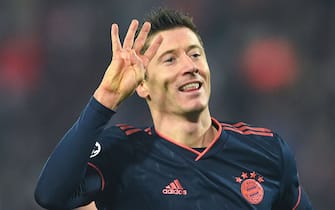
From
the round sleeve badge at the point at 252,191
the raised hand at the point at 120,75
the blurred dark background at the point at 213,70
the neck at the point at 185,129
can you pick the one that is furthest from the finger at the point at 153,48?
the blurred dark background at the point at 213,70

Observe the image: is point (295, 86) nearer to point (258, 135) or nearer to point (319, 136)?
point (319, 136)

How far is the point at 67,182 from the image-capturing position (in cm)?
240

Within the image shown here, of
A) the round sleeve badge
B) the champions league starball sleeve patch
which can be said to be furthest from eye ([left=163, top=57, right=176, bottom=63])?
the round sleeve badge

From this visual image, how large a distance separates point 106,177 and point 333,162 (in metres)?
3.80

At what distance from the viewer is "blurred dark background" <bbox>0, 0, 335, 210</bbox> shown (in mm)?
6117

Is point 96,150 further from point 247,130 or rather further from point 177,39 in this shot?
point 247,130

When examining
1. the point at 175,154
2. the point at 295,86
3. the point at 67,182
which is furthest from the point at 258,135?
the point at 295,86

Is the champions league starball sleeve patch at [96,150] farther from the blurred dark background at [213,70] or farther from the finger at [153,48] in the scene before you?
the blurred dark background at [213,70]

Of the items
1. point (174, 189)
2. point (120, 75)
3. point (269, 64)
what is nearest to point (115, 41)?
point (120, 75)

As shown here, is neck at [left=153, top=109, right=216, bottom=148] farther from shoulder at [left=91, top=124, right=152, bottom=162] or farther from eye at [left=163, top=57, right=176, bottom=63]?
eye at [left=163, top=57, right=176, bottom=63]

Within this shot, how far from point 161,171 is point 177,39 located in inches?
21.2

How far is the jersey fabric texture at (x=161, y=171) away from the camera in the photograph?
2.43 meters

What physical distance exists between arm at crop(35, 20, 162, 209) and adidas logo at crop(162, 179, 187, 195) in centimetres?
28

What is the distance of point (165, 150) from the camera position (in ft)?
9.18
